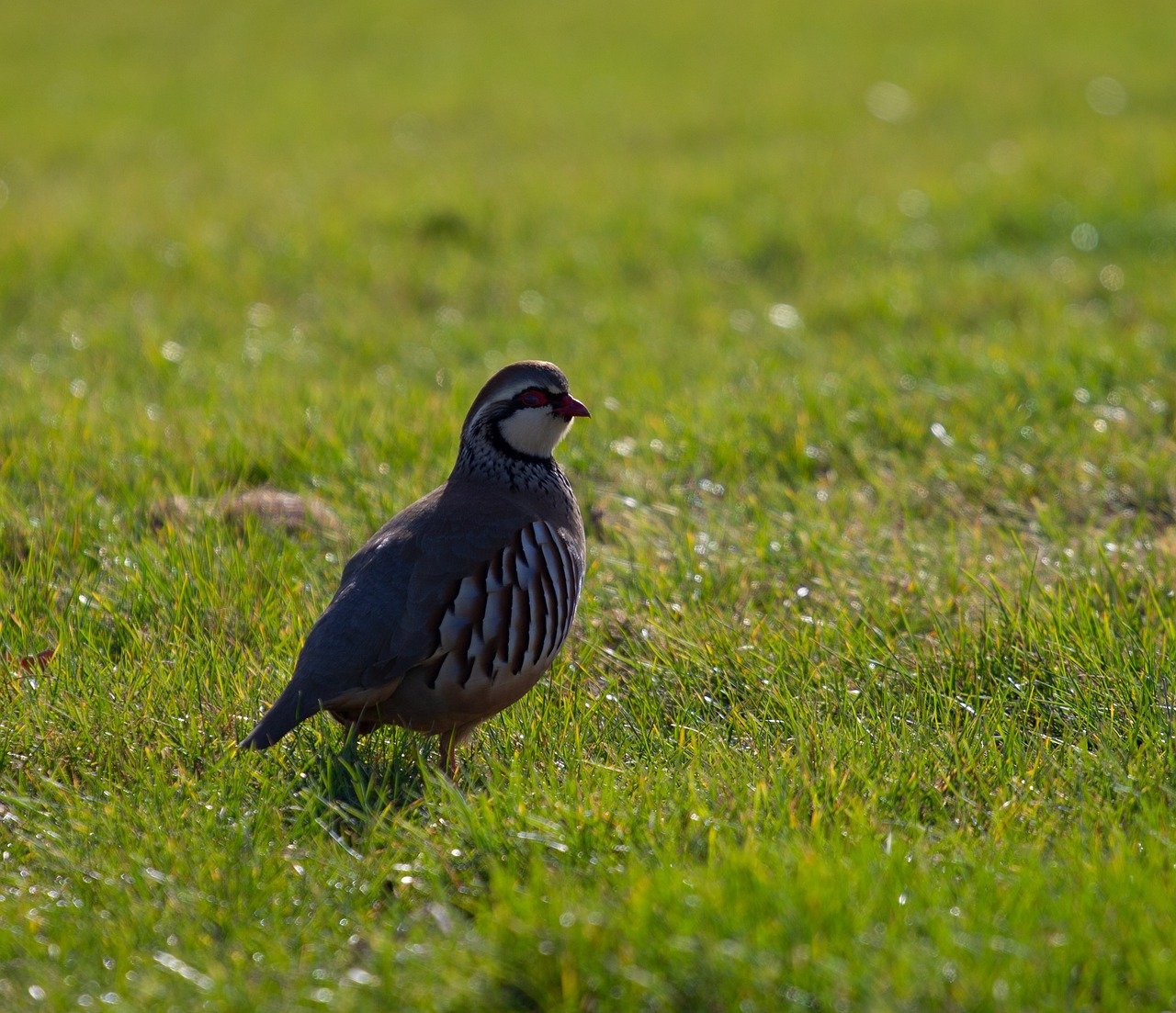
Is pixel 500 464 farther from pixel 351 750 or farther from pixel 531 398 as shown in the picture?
pixel 351 750

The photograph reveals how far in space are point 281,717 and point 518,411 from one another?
3.98ft

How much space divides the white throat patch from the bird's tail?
105 cm

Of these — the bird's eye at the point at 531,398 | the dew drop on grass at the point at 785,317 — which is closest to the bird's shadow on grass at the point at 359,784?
the bird's eye at the point at 531,398

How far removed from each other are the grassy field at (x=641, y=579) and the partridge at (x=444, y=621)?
0.58 ft

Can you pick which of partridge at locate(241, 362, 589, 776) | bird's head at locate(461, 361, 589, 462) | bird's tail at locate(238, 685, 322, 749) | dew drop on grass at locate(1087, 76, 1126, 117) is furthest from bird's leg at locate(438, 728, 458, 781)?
dew drop on grass at locate(1087, 76, 1126, 117)

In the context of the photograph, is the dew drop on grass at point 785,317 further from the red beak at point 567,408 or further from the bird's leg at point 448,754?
the bird's leg at point 448,754

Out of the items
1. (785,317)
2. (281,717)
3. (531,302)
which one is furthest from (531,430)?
(531,302)

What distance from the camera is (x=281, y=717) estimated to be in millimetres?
3283

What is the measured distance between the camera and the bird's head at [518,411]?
3.98 metres

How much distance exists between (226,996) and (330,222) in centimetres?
795

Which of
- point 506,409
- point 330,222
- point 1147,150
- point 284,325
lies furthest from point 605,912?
point 1147,150

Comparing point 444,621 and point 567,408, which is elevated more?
point 567,408

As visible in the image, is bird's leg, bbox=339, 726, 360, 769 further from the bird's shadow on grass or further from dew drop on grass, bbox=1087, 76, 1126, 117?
dew drop on grass, bbox=1087, 76, 1126, 117

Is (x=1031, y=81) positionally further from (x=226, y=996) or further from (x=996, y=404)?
(x=226, y=996)
